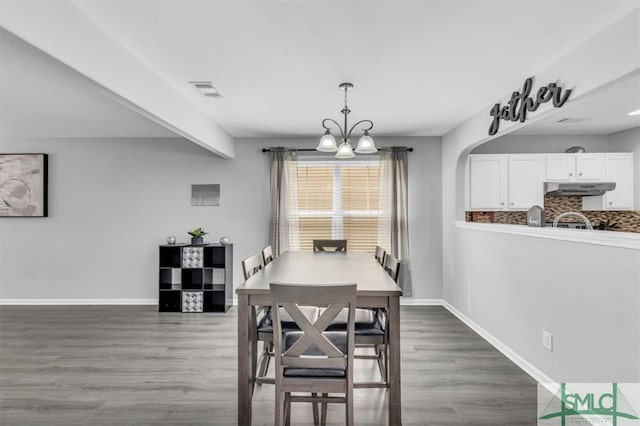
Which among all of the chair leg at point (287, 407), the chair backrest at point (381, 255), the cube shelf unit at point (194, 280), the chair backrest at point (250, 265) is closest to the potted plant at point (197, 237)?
the cube shelf unit at point (194, 280)

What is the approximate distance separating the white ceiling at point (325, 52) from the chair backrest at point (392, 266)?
4.85 ft

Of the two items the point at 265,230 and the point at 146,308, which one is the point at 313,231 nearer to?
the point at 265,230

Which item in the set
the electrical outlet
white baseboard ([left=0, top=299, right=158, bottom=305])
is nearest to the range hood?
the electrical outlet

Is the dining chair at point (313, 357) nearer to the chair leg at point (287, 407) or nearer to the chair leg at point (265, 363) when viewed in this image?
the chair leg at point (287, 407)

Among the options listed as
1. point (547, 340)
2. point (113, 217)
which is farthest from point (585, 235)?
point (113, 217)

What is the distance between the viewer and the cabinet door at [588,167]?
185 inches

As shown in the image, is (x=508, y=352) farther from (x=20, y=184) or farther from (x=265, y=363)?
(x=20, y=184)

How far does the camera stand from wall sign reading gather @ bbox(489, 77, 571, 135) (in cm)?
248

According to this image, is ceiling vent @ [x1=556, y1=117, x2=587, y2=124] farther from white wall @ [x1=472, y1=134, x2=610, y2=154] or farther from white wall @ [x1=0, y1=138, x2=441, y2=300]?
white wall @ [x1=0, y1=138, x2=441, y2=300]

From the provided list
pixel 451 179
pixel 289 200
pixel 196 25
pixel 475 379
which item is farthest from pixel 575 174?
pixel 196 25

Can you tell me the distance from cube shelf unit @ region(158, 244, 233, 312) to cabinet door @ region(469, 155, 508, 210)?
339 centimetres

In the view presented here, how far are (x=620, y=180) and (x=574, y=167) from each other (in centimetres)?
64

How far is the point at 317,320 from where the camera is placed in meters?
1.88

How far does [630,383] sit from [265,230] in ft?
13.7
